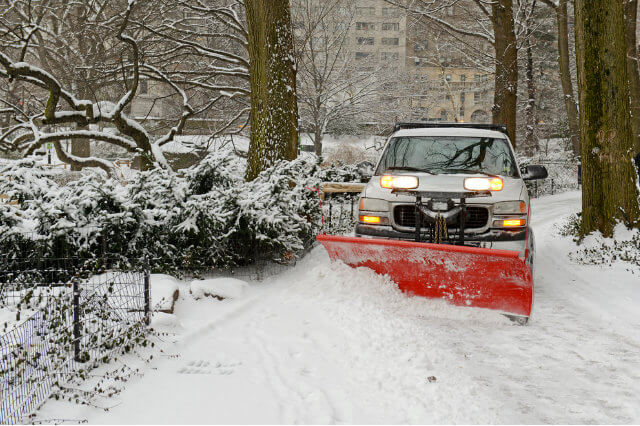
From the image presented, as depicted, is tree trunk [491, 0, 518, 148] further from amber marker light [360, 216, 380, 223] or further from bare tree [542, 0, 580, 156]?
amber marker light [360, 216, 380, 223]

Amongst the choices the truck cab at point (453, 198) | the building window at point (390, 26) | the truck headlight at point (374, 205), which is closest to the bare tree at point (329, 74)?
the truck cab at point (453, 198)

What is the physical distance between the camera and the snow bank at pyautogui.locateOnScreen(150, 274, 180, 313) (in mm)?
6062

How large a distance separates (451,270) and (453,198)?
0.83 meters

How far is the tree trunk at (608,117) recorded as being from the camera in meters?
9.24

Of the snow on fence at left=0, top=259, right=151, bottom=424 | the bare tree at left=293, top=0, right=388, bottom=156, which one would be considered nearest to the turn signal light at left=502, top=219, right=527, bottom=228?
the snow on fence at left=0, top=259, right=151, bottom=424

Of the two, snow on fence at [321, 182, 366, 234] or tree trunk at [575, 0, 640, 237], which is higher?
tree trunk at [575, 0, 640, 237]

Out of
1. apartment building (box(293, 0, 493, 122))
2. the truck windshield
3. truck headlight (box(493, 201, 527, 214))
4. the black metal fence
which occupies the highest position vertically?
apartment building (box(293, 0, 493, 122))

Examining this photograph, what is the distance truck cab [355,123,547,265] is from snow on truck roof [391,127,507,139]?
10 cm

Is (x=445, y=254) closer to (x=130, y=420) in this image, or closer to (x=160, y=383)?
(x=160, y=383)

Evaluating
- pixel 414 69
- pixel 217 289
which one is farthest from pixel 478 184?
pixel 414 69

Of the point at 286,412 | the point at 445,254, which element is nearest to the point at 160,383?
the point at 286,412

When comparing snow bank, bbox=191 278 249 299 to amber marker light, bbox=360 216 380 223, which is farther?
snow bank, bbox=191 278 249 299

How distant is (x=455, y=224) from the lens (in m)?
6.47

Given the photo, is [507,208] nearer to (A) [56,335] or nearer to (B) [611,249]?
(B) [611,249]
